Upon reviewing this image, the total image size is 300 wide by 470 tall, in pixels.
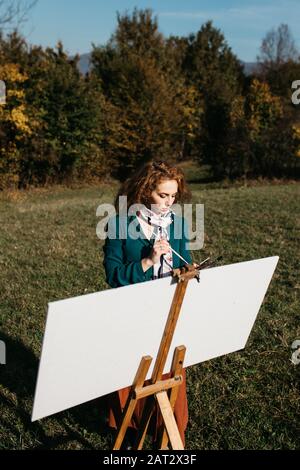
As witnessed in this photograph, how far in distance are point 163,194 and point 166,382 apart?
43.6 inches

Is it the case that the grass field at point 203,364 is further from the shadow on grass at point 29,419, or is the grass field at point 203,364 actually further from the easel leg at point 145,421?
the easel leg at point 145,421

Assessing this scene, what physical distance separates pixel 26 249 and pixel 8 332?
11.4 feet

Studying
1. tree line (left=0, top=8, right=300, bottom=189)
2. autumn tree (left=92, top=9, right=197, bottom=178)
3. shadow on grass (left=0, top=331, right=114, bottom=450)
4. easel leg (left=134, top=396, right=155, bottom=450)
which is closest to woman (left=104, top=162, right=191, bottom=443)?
easel leg (left=134, top=396, right=155, bottom=450)

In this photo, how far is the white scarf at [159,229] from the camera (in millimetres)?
2730

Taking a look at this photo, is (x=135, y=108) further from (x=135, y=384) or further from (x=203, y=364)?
(x=135, y=384)

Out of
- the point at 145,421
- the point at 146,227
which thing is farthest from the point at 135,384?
the point at 146,227

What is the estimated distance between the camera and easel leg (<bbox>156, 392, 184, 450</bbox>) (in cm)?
217

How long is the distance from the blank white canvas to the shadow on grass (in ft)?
4.58

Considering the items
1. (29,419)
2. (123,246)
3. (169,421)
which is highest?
(123,246)

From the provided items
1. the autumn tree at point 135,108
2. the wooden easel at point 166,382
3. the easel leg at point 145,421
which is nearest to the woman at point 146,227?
A: the easel leg at point 145,421

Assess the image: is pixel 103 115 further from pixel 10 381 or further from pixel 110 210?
pixel 10 381

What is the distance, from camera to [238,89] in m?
41.9

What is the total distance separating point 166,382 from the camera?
89.4 inches

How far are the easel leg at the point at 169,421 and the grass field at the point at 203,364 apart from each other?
1.11m
